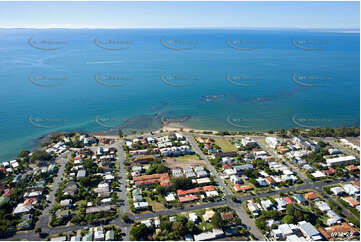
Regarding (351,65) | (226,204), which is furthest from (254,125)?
(351,65)

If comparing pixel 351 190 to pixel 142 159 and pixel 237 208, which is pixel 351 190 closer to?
pixel 237 208


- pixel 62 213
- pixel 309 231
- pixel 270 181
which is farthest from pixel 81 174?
pixel 309 231

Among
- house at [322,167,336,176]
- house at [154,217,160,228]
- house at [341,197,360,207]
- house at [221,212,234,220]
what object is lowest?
house at [341,197,360,207]

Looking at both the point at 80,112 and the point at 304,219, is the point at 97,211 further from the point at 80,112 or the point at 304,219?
the point at 80,112

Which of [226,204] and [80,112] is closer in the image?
[226,204]

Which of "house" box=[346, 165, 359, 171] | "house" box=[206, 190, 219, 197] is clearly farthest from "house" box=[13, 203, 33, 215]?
"house" box=[346, 165, 359, 171]

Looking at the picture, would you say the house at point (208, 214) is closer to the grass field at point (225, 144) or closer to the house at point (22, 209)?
the grass field at point (225, 144)

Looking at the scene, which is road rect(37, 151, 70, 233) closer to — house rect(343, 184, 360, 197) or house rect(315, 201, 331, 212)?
house rect(315, 201, 331, 212)
